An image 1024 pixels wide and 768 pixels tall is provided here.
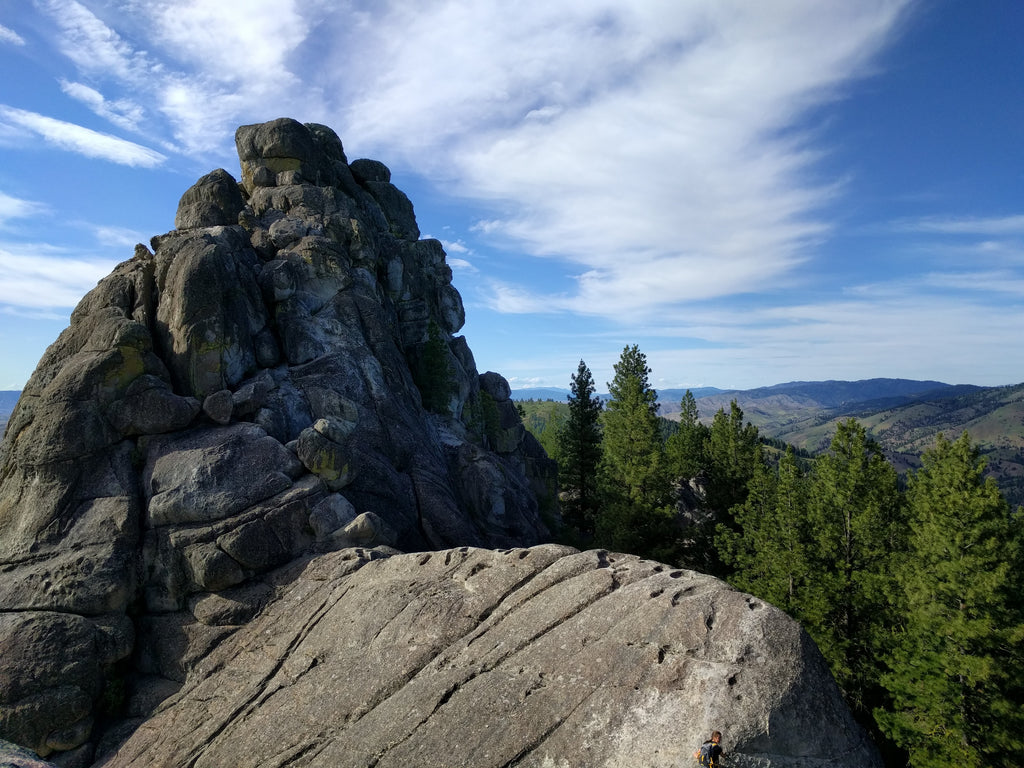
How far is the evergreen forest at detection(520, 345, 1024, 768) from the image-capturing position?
22.6 meters

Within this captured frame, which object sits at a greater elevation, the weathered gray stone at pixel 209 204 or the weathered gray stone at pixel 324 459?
the weathered gray stone at pixel 209 204

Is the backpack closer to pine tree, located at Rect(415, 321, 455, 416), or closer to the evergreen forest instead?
the evergreen forest

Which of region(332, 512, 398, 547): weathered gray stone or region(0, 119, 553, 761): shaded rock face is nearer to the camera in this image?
region(0, 119, 553, 761): shaded rock face

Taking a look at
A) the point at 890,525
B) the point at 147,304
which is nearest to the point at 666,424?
the point at 890,525

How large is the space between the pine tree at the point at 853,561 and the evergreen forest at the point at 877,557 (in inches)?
3.1

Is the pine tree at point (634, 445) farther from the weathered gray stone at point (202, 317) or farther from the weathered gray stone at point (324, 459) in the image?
the weathered gray stone at point (202, 317)

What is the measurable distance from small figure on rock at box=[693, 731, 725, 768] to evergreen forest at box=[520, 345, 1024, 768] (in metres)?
15.0

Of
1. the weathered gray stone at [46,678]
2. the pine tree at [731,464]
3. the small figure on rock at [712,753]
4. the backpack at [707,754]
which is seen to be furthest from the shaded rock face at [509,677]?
the pine tree at [731,464]

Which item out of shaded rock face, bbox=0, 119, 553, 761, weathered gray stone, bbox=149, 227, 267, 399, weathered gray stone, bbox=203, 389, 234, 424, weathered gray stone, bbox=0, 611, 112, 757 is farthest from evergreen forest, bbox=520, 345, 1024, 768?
weathered gray stone, bbox=0, 611, 112, 757

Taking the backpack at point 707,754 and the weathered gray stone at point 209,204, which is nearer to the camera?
the backpack at point 707,754

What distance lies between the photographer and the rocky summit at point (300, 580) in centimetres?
1653

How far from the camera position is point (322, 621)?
2433cm

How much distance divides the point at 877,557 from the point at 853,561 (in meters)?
1.27

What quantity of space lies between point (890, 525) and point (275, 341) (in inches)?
1590
